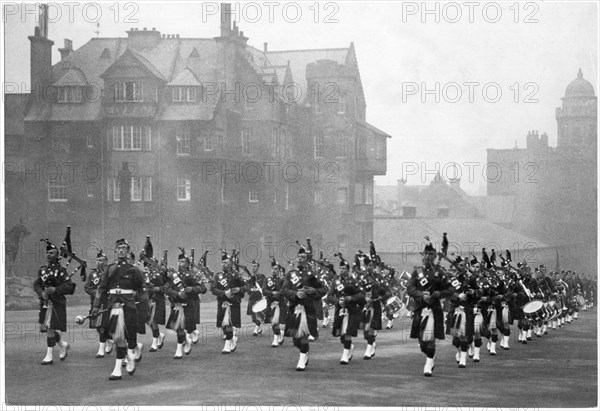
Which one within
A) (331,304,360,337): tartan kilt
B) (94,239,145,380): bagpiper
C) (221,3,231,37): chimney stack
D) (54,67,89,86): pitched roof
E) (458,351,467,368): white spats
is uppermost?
(221,3,231,37): chimney stack

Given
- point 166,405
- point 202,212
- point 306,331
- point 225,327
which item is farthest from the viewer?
point 202,212

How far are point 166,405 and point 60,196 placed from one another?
627 cm

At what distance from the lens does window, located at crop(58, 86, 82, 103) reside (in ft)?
59.0

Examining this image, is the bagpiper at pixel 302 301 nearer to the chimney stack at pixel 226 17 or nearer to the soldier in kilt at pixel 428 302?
the soldier in kilt at pixel 428 302

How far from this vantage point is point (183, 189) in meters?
19.5

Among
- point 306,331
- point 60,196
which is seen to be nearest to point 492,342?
point 306,331

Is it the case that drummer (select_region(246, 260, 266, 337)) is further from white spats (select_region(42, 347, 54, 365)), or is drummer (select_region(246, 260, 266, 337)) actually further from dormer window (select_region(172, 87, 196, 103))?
white spats (select_region(42, 347, 54, 365))

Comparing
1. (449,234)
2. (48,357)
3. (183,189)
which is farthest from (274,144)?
(48,357)

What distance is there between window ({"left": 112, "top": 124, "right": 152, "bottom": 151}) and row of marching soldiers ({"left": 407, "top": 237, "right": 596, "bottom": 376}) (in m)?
7.49

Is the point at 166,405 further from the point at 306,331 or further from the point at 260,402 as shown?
the point at 306,331

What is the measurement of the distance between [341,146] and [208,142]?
3200 mm

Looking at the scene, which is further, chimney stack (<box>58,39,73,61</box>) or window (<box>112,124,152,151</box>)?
window (<box>112,124,152,151</box>)

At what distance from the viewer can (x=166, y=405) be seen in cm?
1395

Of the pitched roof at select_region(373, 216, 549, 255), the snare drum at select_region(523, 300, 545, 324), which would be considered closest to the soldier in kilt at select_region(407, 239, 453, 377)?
the pitched roof at select_region(373, 216, 549, 255)
